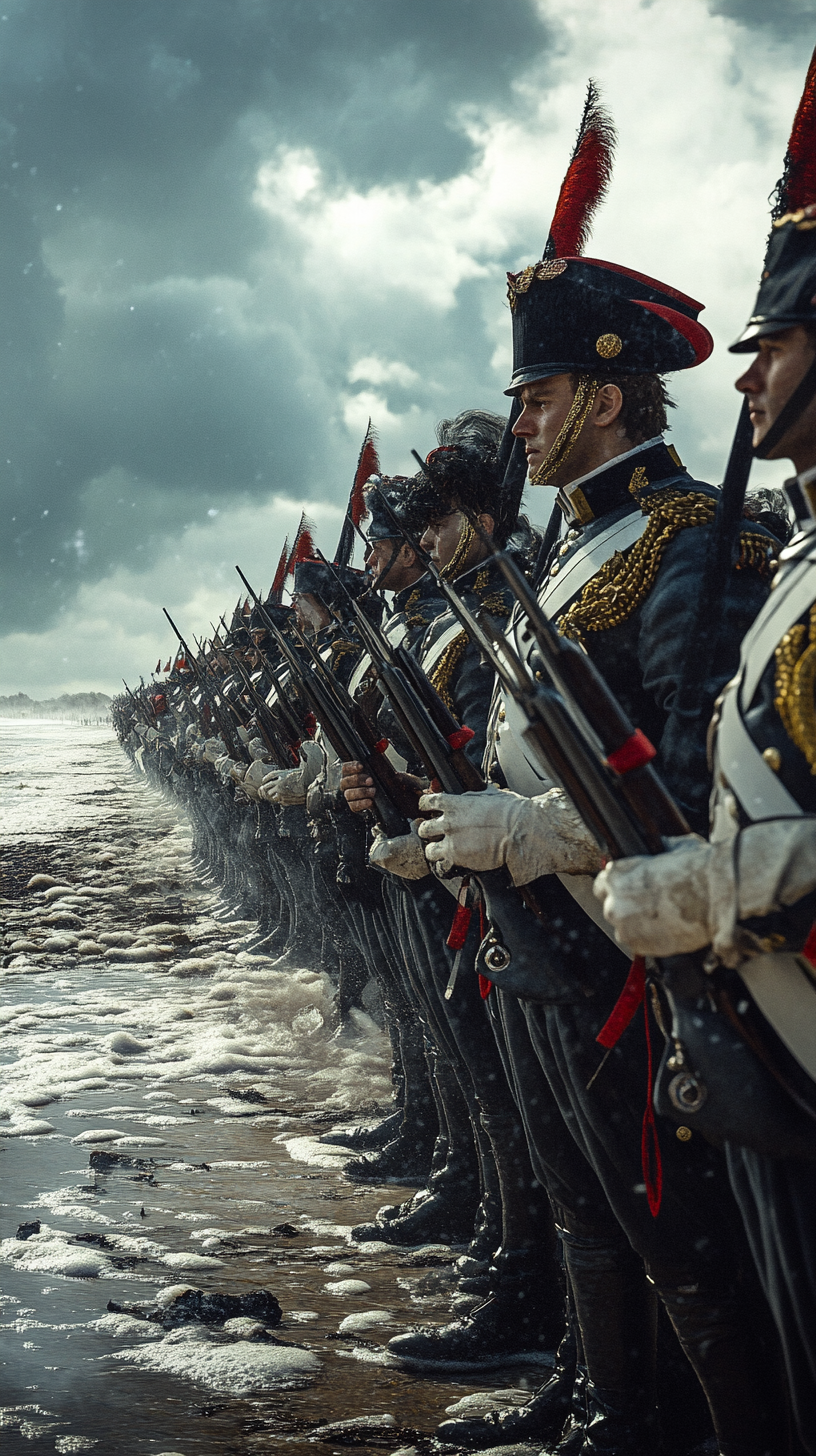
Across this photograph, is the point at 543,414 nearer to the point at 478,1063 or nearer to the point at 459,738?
the point at 459,738

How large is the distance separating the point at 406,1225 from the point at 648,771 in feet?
11.1

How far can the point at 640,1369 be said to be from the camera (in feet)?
9.97

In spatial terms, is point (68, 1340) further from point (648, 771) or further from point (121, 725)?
point (121, 725)

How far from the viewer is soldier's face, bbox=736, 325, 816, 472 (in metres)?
2.01

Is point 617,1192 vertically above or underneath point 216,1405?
above

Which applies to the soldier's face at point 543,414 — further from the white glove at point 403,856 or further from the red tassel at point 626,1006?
the white glove at point 403,856

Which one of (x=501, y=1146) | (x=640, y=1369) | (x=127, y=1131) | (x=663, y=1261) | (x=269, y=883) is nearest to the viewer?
(x=663, y=1261)

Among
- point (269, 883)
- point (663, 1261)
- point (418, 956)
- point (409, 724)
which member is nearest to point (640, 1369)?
point (663, 1261)

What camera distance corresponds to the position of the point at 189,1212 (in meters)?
5.08

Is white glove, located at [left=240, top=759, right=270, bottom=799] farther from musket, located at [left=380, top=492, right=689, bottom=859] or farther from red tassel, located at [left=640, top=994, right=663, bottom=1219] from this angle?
musket, located at [left=380, top=492, right=689, bottom=859]

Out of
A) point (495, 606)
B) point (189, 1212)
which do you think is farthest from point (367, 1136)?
point (495, 606)

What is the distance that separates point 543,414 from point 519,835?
1.22 metres

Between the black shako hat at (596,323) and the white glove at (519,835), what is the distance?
1205 mm

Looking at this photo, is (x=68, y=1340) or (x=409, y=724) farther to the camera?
(x=68, y=1340)
